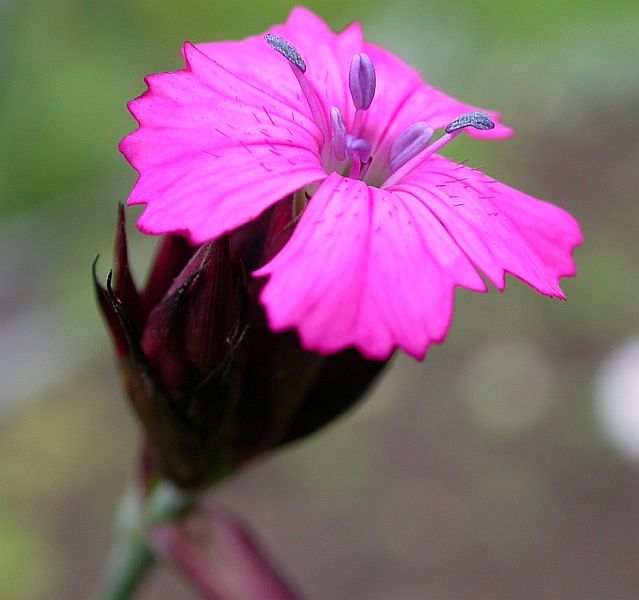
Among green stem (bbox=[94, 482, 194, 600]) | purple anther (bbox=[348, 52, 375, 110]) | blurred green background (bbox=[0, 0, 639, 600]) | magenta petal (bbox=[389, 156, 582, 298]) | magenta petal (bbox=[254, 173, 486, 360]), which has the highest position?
purple anther (bbox=[348, 52, 375, 110])

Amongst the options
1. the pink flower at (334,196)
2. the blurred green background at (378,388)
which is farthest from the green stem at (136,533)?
the blurred green background at (378,388)

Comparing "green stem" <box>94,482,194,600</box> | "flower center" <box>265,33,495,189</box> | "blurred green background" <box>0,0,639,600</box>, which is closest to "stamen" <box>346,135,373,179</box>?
"flower center" <box>265,33,495,189</box>

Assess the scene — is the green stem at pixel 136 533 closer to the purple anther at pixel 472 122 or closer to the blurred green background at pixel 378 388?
the purple anther at pixel 472 122

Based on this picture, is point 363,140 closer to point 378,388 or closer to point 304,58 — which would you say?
point 304,58

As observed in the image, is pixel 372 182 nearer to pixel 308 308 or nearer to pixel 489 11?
pixel 308 308

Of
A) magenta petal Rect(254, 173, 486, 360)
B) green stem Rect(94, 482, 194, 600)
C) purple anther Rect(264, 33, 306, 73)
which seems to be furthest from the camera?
green stem Rect(94, 482, 194, 600)

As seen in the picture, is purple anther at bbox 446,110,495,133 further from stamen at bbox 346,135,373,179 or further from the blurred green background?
the blurred green background

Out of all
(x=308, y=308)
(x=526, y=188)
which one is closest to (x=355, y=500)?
A: (x=526, y=188)

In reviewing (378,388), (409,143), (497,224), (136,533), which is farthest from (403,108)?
(378,388)
